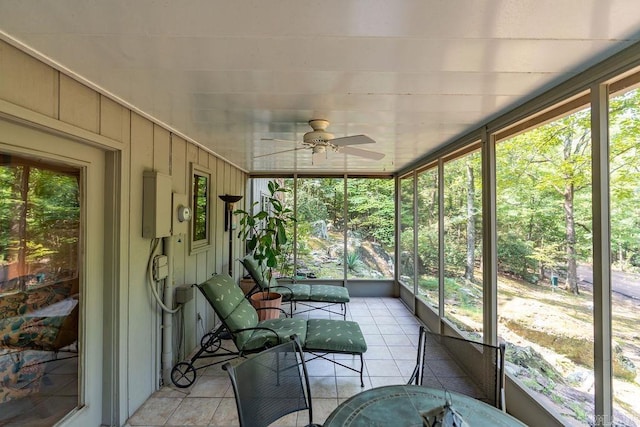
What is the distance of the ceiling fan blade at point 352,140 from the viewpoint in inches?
88.9

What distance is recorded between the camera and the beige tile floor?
221 cm

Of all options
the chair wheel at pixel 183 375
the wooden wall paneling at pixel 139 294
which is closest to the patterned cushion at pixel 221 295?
the wooden wall paneling at pixel 139 294

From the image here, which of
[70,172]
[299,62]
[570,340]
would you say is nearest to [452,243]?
[570,340]

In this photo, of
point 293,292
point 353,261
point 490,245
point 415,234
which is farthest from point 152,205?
point 353,261

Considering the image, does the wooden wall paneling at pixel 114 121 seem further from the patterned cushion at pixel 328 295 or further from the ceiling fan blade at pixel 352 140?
the patterned cushion at pixel 328 295

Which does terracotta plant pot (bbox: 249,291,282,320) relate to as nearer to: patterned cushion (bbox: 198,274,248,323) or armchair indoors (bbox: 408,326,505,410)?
patterned cushion (bbox: 198,274,248,323)

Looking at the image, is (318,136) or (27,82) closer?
(27,82)

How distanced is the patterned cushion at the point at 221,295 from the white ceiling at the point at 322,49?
157 centimetres

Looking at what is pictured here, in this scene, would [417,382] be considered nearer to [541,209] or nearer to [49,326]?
[541,209]

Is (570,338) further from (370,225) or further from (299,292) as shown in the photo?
(370,225)

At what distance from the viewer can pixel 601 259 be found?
155cm

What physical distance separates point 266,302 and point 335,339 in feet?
4.66

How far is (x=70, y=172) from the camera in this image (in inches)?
72.5

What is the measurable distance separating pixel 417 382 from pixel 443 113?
196 cm
